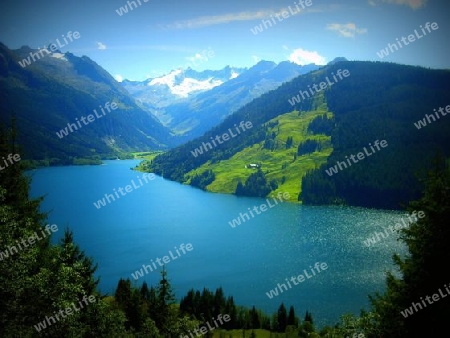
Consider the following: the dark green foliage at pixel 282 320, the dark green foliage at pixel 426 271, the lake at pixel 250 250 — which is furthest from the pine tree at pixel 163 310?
the lake at pixel 250 250

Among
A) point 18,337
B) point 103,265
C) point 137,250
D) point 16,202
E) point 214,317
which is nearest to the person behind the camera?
point 18,337

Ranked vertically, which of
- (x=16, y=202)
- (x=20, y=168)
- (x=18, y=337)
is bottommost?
(x=18, y=337)

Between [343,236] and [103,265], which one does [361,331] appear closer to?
[103,265]

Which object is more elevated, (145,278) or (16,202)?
(16,202)

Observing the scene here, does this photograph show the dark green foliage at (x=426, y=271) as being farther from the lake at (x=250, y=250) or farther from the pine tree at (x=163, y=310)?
the lake at (x=250, y=250)

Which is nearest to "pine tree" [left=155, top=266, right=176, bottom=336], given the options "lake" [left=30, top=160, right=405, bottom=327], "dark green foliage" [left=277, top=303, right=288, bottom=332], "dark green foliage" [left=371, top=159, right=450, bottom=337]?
"dark green foliage" [left=371, top=159, right=450, bottom=337]

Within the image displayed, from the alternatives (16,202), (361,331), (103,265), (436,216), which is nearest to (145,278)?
(103,265)

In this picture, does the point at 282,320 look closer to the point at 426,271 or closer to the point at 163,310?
the point at 163,310

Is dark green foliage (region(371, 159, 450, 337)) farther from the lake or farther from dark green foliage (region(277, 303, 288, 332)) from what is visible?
the lake
